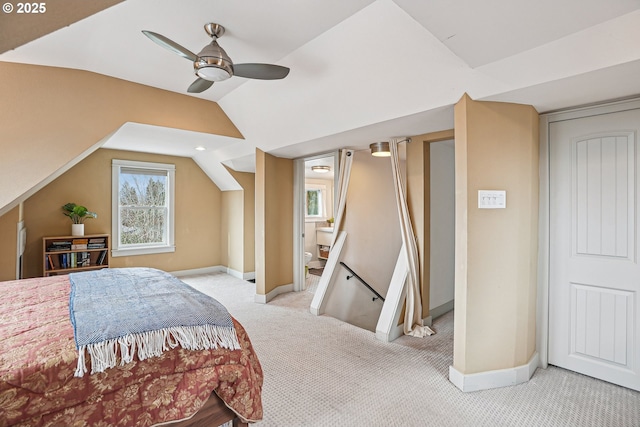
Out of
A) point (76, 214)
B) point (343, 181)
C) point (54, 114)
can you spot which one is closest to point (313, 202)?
point (343, 181)

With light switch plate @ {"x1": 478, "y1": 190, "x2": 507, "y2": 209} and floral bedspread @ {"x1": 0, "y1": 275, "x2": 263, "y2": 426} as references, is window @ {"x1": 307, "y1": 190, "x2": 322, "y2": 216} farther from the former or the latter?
floral bedspread @ {"x1": 0, "y1": 275, "x2": 263, "y2": 426}

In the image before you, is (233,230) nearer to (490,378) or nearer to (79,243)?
(79,243)

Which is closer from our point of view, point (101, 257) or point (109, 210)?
point (101, 257)

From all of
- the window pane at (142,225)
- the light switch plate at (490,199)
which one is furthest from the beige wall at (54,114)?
the light switch plate at (490,199)

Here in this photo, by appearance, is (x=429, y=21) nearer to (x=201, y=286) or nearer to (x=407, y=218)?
(x=407, y=218)

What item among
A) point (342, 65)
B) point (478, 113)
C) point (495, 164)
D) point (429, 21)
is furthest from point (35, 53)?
point (495, 164)

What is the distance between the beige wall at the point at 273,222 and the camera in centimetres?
432

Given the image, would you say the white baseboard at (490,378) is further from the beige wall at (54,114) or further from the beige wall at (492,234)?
the beige wall at (54,114)

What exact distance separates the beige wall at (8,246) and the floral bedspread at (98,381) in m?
2.24

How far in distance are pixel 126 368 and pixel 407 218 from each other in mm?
2782

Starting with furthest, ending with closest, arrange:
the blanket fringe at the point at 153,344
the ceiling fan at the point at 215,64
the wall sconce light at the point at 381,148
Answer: the wall sconce light at the point at 381,148, the ceiling fan at the point at 215,64, the blanket fringe at the point at 153,344

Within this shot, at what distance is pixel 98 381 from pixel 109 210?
179 inches

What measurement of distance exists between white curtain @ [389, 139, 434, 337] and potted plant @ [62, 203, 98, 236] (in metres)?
4.55

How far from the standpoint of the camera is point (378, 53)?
7.52 ft
